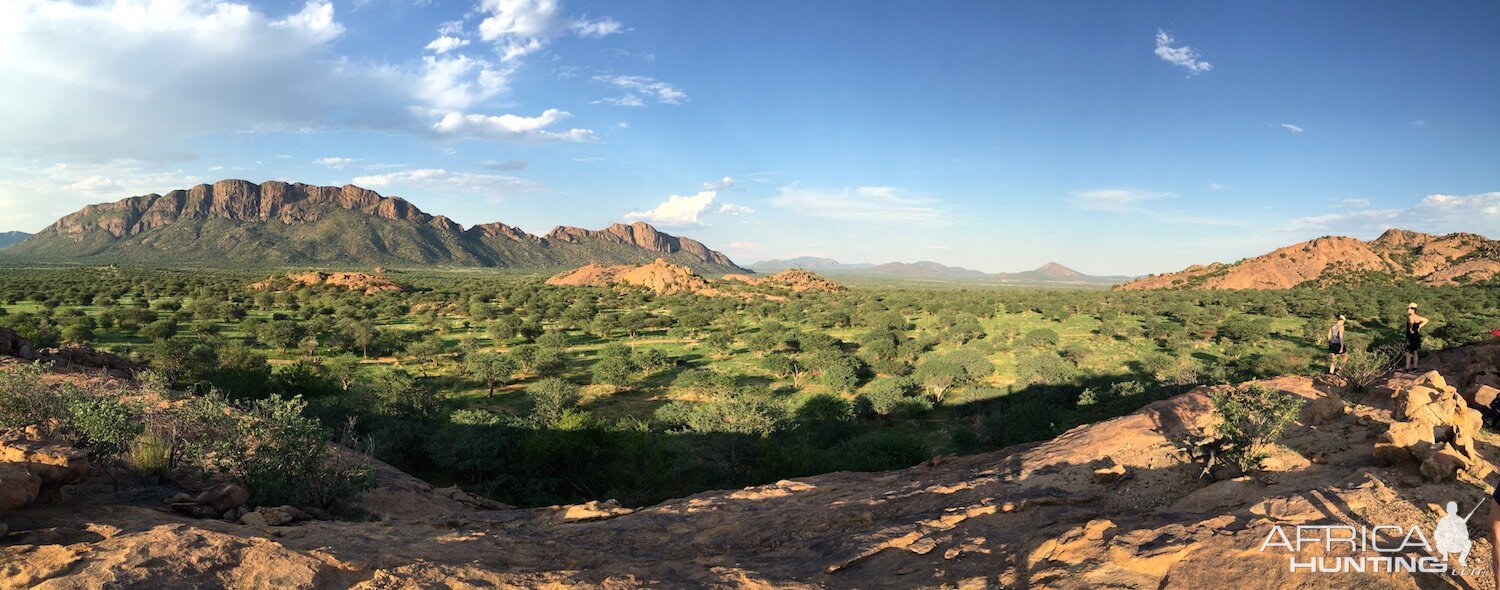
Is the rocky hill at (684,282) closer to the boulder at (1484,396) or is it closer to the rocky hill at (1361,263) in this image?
the rocky hill at (1361,263)

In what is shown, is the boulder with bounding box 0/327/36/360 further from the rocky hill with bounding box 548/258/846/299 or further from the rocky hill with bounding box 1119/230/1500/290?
the rocky hill with bounding box 1119/230/1500/290

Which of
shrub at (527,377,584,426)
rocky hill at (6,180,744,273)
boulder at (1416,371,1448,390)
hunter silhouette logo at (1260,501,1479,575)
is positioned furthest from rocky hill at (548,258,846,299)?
rocky hill at (6,180,744,273)

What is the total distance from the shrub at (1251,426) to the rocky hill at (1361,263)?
107594 millimetres

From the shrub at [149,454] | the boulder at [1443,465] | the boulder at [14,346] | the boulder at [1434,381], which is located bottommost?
the shrub at [149,454]

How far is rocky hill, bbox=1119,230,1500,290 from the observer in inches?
3248

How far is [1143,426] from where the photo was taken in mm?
11172

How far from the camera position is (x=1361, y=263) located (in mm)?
92125

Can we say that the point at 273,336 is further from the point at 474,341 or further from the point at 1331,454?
the point at 1331,454

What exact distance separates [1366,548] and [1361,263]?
417 feet

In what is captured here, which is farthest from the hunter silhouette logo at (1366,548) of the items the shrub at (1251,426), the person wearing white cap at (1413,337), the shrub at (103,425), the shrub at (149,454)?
the shrub at (103,425)

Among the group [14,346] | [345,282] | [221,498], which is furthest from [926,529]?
[345,282]

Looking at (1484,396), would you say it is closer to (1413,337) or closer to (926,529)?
(1413,337)

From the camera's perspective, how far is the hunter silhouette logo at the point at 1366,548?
14.9ft

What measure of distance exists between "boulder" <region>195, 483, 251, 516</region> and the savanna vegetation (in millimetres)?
1115
